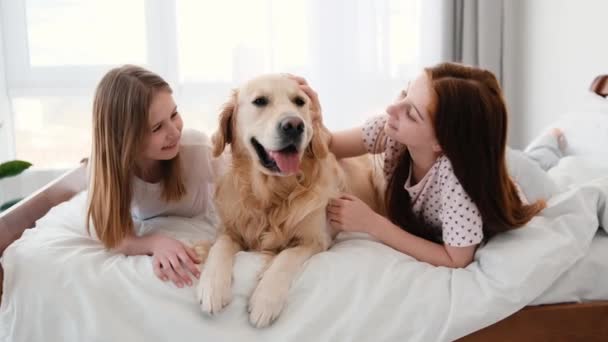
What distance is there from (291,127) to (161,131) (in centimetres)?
42

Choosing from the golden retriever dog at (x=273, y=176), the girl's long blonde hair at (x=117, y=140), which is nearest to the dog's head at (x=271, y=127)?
the golden retriever dog at (x=273, y=176)

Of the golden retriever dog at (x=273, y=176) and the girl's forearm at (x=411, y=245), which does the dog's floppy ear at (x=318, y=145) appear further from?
the girl's forearm at (x=411, y=245)

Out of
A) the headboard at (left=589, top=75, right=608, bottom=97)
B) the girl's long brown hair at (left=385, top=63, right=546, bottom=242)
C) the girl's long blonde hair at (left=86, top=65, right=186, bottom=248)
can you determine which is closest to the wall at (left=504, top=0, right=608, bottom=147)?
the headboard at (left=589, top=75, right=608, bottom=97)

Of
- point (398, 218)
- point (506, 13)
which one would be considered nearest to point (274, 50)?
point (506, 13)

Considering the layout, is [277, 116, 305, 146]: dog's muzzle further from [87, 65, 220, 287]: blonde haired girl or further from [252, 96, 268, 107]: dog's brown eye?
[87, 65, 220, 287]: blonde haired girl

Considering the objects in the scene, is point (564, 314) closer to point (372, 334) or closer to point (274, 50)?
point (372, 334)

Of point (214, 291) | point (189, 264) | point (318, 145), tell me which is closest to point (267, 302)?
point (214, 291)

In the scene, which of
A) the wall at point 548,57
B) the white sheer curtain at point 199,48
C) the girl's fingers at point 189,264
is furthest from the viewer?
the white sheer curtain at point 199,48

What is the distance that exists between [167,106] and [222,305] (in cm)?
67

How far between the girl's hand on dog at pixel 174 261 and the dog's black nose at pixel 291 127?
410mm

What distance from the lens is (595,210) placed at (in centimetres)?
149

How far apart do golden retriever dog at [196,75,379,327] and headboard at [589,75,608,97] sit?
1414 millimetres

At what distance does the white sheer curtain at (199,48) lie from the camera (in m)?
3.40

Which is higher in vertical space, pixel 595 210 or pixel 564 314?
pixel 595 210
